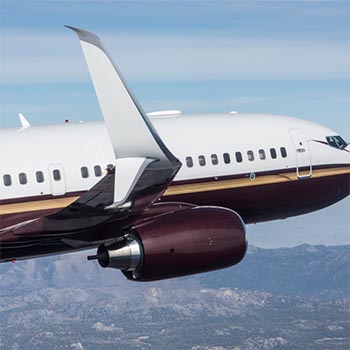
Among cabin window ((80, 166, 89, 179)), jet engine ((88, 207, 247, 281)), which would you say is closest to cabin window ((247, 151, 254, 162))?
jet engine ((88, 207, 247, 281))

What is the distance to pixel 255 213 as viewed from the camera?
141 ft

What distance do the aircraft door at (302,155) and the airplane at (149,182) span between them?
0.17ft

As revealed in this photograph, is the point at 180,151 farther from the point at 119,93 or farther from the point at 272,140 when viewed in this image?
the point at 119,93

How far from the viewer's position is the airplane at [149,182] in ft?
108

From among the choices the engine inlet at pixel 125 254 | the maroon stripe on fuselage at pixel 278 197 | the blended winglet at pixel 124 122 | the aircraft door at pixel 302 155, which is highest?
the blended winglet at pixel 124 122

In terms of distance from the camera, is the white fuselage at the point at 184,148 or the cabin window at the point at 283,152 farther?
the cabin window at the point at 283,152

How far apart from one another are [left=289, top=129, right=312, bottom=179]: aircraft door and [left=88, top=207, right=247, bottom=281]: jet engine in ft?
19.7

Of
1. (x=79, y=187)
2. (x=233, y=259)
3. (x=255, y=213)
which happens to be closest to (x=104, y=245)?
(x=79, y=187)

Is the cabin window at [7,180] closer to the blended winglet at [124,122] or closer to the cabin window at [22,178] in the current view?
the cabin window at [22,178]

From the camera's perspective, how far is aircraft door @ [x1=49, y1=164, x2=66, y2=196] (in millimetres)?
38375

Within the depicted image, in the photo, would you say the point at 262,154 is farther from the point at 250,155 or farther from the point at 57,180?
the point at 57,180

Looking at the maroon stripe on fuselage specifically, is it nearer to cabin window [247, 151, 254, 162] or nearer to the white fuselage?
the white fuselage

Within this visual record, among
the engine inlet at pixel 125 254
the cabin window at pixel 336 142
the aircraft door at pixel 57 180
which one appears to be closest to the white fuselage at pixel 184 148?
the aircraft door at pixel 57 180

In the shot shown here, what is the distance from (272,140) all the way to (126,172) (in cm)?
1135
